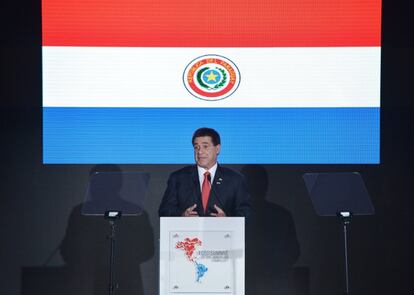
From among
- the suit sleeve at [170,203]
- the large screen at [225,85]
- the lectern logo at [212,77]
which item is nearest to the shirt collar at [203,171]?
the suit sleeve at [170,203]

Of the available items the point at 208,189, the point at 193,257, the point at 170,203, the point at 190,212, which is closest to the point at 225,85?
the point at 208,189

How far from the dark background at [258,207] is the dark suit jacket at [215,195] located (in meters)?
0.62

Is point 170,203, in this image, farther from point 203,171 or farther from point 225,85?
point 225,85

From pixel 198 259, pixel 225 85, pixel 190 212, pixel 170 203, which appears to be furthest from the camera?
pixel 225 85

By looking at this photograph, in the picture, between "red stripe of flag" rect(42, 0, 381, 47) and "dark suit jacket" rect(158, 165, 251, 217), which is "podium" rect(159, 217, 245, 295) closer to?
"dark suit jacket" rect(158, 165, 251, 217)

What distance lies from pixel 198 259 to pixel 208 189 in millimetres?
1277

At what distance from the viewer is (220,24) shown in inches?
196

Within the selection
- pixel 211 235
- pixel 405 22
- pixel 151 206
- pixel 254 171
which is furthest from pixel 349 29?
pixel 211 235

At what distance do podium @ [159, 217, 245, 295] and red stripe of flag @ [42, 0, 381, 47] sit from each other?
7.26 ft

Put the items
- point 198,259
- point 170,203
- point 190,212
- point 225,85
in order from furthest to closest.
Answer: point 225,85 < point 170,203 < point 190,212 < point 198,259

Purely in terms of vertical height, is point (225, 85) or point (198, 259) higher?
point (225, 85)

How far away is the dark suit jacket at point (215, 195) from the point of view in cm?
432

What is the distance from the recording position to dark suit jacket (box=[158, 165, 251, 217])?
4.32m

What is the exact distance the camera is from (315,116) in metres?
4.95
